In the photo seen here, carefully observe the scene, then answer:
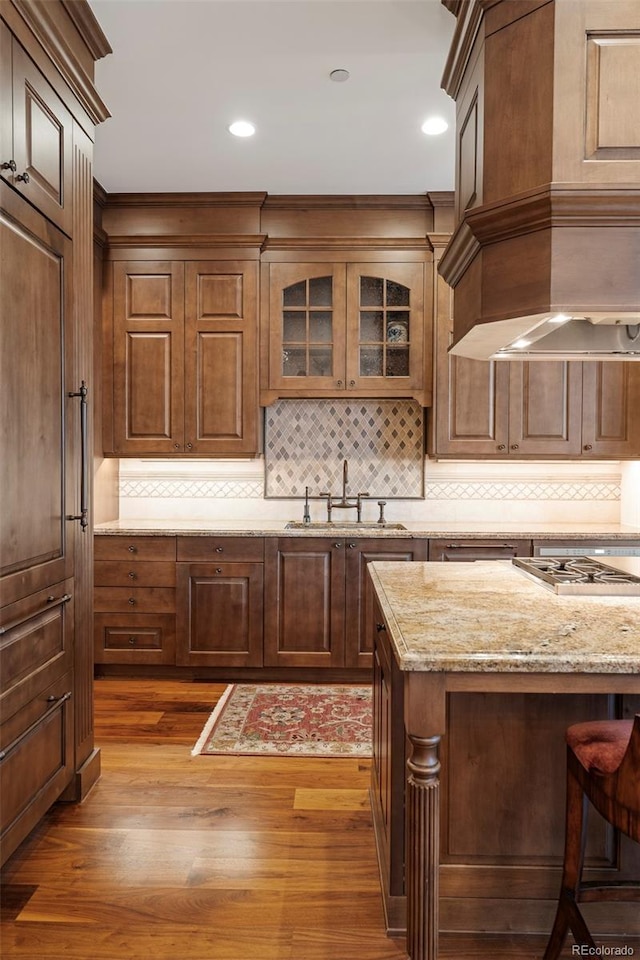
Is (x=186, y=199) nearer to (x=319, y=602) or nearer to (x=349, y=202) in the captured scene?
(x=349, y=202)

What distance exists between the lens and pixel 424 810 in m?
1.39

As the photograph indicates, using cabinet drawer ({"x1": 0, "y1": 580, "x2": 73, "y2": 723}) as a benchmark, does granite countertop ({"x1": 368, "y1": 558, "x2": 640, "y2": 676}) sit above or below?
above

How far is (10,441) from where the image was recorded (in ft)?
6.11

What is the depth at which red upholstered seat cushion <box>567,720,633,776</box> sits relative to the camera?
4.57 ft

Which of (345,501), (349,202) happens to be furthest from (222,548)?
(349,202)

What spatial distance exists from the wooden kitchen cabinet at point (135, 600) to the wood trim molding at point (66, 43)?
7.31 feet

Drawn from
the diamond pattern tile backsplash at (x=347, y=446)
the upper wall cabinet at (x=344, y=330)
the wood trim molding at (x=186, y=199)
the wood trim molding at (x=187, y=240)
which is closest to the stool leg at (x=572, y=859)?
the upper wall cabinet at (x=344, y=330)

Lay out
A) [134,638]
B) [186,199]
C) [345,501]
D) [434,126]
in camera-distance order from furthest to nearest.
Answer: [345,501] → [186,199] → [134,638] → [434,126]

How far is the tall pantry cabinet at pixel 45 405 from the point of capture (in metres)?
1.86

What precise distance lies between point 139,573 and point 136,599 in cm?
16

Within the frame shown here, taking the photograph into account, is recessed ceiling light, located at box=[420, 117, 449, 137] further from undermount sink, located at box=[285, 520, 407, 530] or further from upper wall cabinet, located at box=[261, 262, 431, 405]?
undermount sink, located at box=[285, 520, 407, 530]

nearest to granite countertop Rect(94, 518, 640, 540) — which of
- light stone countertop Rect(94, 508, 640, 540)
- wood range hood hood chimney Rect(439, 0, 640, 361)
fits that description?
light stone countertop Rect(94, 508, 640, 540)

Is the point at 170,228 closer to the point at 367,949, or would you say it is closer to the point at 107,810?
the point at 107,810

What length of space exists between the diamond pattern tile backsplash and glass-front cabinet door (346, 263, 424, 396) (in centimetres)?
34
